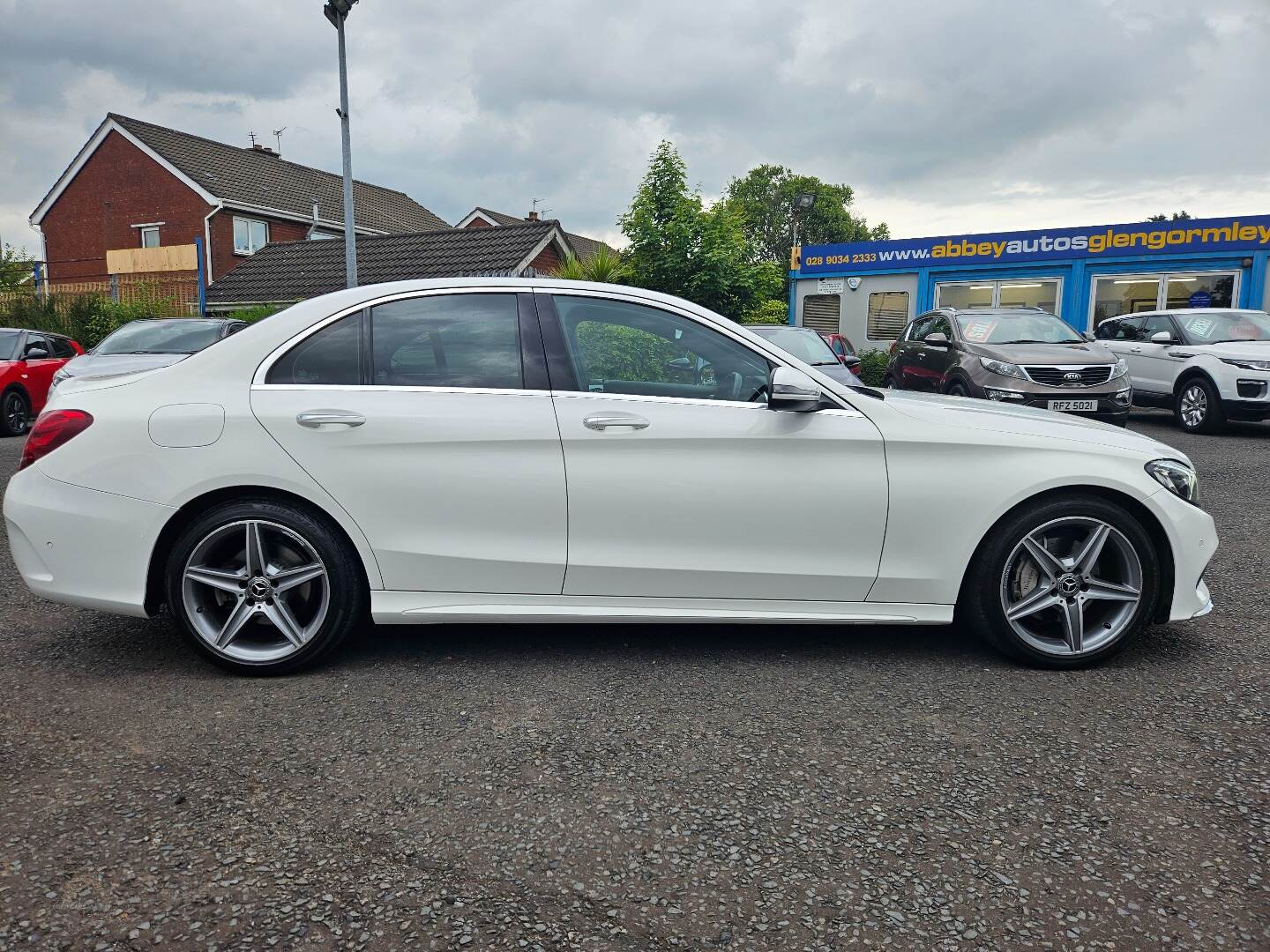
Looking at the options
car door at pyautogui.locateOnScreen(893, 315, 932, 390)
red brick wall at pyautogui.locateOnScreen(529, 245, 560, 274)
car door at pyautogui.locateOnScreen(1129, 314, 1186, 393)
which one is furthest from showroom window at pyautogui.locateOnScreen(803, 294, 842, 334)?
car door at pyautogui.locateOnScreen(1129, 314, 1186, 393)

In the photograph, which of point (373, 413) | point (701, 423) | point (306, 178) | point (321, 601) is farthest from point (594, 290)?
point (306, 178)

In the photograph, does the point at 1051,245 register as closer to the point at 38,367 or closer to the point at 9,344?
the point at 38,367

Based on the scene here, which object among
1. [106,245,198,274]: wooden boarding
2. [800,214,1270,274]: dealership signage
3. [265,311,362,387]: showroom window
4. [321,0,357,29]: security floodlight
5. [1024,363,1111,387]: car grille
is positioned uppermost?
[321,0,357,29]: security floodlight

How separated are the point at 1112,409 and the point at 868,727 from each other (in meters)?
9.21

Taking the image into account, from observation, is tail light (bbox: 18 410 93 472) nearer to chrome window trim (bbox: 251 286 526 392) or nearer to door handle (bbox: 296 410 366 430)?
chrome window trim (bbox: 251 286 526 392)

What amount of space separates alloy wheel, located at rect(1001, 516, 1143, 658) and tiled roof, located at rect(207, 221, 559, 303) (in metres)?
23.2

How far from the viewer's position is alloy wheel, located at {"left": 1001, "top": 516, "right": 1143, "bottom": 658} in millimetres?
3844

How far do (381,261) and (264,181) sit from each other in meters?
10.7

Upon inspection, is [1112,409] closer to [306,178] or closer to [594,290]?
[594,290]

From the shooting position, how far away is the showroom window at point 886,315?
924 inches

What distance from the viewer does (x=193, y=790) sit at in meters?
2.84

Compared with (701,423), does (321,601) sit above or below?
below

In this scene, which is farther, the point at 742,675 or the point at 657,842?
the point at 742,675

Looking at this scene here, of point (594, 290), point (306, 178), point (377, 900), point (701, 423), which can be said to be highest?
point (306, 178)
